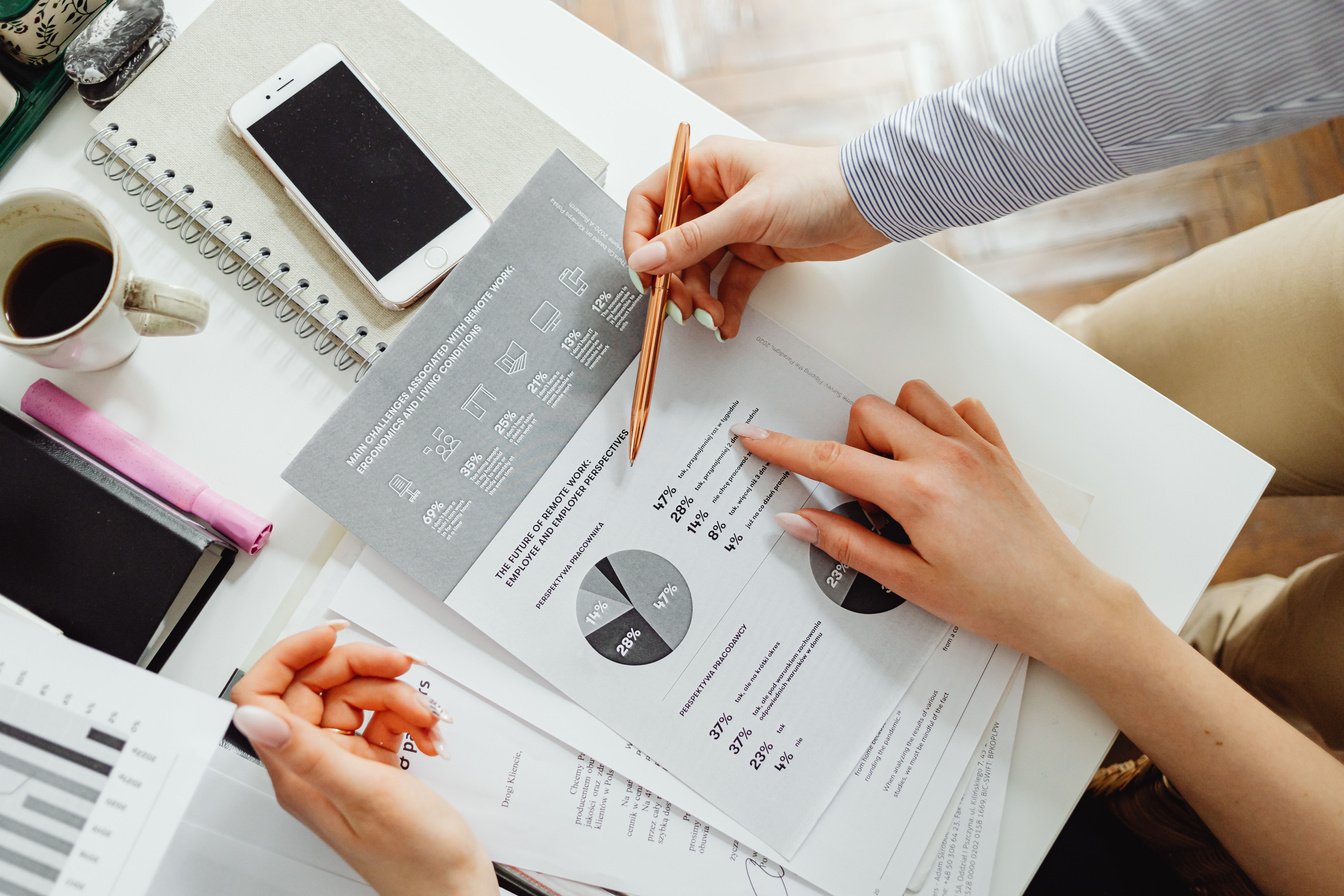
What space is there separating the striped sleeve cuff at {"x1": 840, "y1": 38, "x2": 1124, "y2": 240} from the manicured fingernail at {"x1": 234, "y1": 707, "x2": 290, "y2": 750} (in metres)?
0.50

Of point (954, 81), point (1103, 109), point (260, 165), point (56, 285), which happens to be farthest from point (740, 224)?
point (954, 81)

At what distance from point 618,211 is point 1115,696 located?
0.50 metres

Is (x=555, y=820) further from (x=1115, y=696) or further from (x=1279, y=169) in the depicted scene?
(x=1279, y=169)

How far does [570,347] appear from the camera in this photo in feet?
1.98

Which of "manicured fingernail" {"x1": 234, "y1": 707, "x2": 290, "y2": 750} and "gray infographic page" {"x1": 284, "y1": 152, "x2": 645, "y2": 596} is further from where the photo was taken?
"gray infographic page" {"x1": 284, "y1": 152, "x2": 645, "y2": 596}

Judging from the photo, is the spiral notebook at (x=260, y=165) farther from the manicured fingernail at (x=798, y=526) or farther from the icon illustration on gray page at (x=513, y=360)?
the manicured fingernail at (x=798, y=526)

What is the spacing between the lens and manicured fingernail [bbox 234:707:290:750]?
0.45 meters

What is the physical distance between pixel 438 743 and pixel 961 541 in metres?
0.38

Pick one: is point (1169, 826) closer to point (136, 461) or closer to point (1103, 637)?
point (1103, 637)

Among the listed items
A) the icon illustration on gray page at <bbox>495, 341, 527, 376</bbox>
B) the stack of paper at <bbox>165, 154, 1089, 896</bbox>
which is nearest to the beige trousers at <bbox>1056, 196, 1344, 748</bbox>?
the stack of paper at <bbox>165, 154, 1089, 896</bbox>

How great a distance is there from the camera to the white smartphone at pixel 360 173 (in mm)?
600

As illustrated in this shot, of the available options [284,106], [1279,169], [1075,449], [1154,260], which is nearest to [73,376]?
[284,106]

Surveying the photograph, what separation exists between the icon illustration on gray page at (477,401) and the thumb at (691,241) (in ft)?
0.44

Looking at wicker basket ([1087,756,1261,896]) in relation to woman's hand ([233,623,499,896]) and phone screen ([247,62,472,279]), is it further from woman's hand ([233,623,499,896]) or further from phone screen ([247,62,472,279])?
phone screen ([247,62,472,279])
